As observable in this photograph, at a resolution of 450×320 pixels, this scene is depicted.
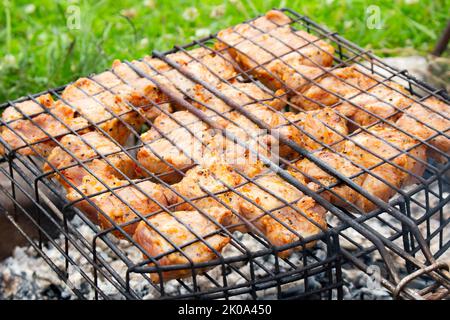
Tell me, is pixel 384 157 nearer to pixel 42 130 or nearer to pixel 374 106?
pixel 374 106

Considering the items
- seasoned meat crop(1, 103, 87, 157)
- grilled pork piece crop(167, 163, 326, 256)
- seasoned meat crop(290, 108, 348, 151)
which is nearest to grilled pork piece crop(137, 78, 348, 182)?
seasoned meat crop(290, 108, 348, 151)

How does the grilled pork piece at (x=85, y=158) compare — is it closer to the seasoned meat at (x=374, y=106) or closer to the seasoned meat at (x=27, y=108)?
the seasoned meat at (x=27, y=108)

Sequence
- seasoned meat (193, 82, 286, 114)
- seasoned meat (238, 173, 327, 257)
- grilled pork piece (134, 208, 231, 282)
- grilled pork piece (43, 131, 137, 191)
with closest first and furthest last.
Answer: grilled pork piece (134, 208, 231, 282)
seasoned meat (238, 173, 327, 257)
grilled pork piece (43, 131, 137, 191)
seasoned meat (193, 82, 286, 114)

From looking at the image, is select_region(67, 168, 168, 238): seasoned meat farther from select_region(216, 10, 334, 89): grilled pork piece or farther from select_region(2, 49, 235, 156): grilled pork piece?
select_region(216, 10, 334, 89): grilled pork piece

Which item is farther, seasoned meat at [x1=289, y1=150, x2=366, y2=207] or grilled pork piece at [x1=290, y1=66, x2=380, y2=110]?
grilled pork piece at [x1=290, y1=66, x2=380, y2=110]

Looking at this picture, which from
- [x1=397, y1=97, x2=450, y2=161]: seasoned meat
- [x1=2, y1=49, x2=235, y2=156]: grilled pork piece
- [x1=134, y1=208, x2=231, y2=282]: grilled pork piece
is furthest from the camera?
[x1=2, y1=49, x2=235, y2=156]: grilled pork piece

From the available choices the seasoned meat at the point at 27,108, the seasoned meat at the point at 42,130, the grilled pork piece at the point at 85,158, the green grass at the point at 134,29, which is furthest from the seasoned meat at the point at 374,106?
the green grass at the point at 134,29
